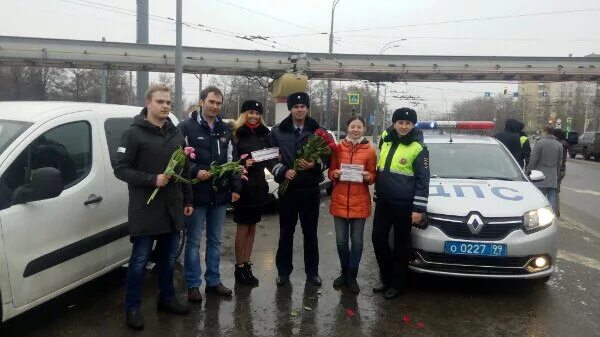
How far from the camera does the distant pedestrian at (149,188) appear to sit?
11.7ft

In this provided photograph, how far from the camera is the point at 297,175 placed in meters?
4.56

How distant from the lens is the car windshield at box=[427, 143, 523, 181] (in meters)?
5.54

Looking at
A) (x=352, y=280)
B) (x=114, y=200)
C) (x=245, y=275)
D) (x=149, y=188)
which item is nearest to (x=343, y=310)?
(x=352, y=280)

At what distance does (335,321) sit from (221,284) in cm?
119

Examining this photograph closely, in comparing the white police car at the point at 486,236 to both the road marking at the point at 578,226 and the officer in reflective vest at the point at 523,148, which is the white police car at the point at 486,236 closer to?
the road marking at the point at 578,226

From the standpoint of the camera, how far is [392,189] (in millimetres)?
4438

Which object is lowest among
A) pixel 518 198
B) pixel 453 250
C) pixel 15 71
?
pixel 453 250

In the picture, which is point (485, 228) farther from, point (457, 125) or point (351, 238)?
point (457, 125)

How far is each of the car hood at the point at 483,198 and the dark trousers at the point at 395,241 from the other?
1.07 feet

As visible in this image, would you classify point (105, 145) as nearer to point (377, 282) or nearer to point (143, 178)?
point (143, 178)

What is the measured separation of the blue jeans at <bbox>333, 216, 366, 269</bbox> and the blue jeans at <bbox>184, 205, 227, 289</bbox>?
3.74 feet

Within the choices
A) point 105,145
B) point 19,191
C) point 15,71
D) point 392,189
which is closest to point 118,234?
point 105,145

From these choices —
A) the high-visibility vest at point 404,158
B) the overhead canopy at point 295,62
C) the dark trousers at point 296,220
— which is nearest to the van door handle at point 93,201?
the dark trousers at point 296,220

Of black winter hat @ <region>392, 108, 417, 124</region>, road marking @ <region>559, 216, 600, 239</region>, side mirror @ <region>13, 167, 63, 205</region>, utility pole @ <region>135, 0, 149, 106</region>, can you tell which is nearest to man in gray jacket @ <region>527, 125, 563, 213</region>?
road marking @ <region>559, 216, 600, 239</region>
